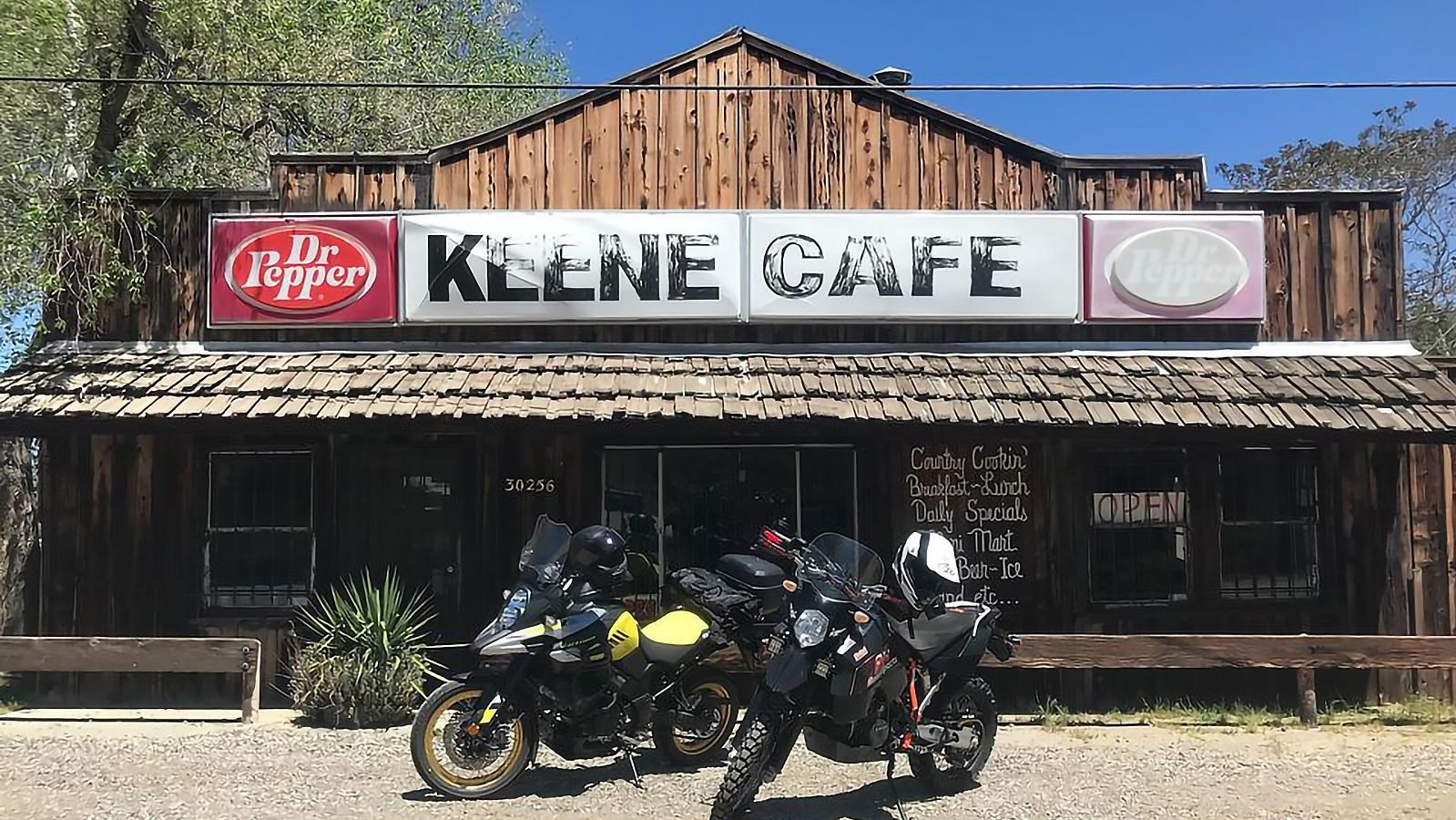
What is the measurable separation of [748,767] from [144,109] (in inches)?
392

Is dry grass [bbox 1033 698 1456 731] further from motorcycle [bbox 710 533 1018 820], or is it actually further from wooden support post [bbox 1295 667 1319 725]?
motorcycle [bbox 710 533 1018 820]

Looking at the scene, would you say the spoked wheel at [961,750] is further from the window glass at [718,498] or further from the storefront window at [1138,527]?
the storefront window at [1138,527]

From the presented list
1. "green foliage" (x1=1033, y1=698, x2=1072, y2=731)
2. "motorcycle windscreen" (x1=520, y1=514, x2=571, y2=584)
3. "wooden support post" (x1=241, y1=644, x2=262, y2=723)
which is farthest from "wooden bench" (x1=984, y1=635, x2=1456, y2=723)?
"wooden support post" (x1=241, y1=644, x2=262, y2=723)

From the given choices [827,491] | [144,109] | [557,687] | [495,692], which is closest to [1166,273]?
[827,491]

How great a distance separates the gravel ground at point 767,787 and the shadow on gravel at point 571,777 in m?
0.02

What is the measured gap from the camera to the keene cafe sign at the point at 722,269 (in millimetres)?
9609

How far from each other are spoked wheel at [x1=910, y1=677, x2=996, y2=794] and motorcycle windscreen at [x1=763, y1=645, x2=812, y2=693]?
1173 millimetres

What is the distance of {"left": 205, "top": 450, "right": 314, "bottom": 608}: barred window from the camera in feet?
31.4

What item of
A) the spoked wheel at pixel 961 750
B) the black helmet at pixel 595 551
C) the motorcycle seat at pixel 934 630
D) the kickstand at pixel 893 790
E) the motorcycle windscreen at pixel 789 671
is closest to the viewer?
the motorcycle windscreen at pixel 789 671

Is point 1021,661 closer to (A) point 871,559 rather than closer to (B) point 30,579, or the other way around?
(A) point 871,559

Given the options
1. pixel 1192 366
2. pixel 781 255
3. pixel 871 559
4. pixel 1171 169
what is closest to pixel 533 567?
pixel 871 559

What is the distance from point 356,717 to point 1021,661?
5.04m

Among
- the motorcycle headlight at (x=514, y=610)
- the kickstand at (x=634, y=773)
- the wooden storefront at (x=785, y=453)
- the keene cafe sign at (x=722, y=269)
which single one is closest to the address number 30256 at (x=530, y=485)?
the wooden storefront at (x=785, y=453)

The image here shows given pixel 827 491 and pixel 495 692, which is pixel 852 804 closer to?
pixel 495 692
